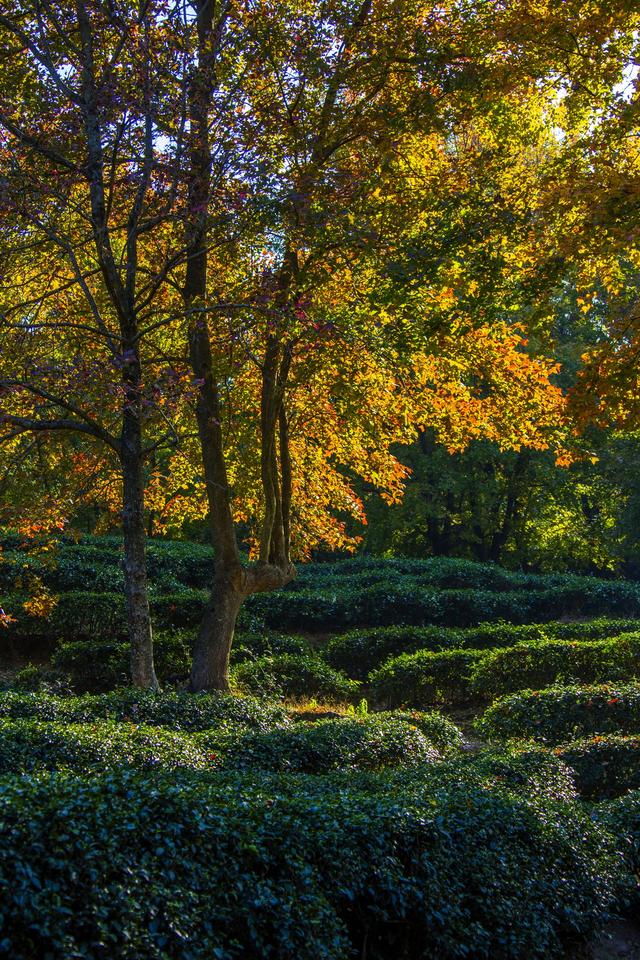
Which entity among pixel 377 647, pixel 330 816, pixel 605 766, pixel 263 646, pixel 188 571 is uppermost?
pixel 188 571

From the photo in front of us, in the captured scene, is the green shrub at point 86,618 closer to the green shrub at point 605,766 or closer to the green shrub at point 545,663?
the green shrub at point 545,663

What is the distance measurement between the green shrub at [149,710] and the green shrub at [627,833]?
132 inches

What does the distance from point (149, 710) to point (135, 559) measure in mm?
1760

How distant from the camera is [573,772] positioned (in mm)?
7445

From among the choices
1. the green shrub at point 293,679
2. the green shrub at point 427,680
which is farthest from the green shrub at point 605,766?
the green shrub at point 293,679

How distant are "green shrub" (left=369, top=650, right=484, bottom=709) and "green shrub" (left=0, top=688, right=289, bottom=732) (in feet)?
11.9

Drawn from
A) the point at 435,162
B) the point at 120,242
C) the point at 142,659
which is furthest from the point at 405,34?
the point at 142,659

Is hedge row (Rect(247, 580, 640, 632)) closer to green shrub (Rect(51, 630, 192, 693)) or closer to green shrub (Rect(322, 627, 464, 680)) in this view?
green shrub (Rect(322, 627, 464, 680))

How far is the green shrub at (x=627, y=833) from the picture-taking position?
17.8ft

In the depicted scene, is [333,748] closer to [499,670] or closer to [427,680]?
[427,680]

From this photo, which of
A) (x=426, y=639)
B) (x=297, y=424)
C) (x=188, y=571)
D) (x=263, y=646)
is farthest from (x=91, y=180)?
(x=188, y=571)

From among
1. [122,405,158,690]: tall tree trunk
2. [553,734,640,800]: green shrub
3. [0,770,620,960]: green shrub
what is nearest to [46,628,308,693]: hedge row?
[122,405,158,690]: tall tree trunk

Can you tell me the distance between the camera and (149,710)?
8320 millimetres

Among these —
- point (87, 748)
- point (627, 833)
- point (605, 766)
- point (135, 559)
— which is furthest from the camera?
point (135, 559)
